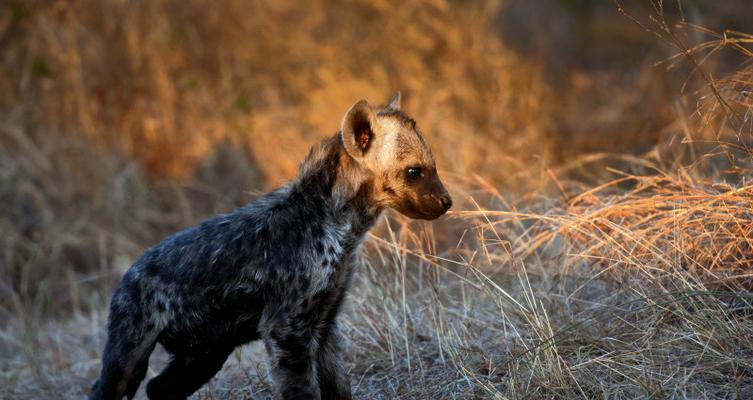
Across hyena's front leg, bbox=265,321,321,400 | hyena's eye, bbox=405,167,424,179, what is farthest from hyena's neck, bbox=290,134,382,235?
hyena's front leg, bbox=265,321,321,400

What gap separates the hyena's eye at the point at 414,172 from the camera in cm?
484

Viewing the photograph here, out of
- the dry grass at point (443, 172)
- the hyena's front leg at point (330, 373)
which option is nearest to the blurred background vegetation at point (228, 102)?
the dry grass at point (443, 172)

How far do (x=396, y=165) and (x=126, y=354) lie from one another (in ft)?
5.88

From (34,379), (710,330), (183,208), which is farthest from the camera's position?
(183,208)

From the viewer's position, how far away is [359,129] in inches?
191

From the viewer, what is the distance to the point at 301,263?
4594 millimetres

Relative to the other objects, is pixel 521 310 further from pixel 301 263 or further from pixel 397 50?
pixel 397 50

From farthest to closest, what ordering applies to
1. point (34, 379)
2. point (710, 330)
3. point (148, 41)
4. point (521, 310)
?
point (148, 41) → point (34, 379) → point (521, 310) → point (710, 330)

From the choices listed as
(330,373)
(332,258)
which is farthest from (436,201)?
(330,373)

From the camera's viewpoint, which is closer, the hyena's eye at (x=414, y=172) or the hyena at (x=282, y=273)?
the hyena at (x=282, y=273)

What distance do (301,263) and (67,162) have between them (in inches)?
273

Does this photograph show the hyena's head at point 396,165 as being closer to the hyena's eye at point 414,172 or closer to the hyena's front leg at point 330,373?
the hyena's eye at point 414,172

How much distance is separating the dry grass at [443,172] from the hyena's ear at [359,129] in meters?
0.86

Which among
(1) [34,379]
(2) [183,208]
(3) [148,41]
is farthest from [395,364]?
(3) [148,41]
